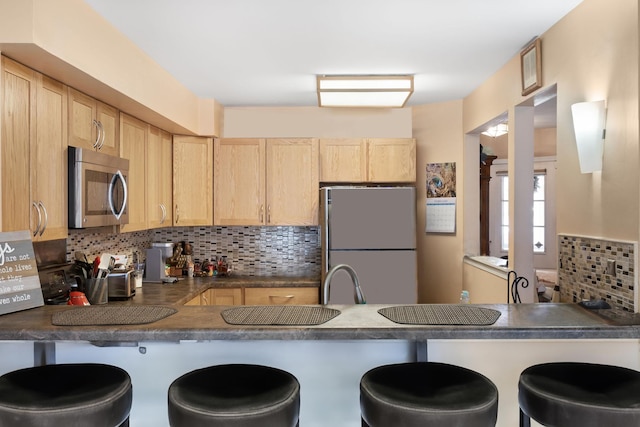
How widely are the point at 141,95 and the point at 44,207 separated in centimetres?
96

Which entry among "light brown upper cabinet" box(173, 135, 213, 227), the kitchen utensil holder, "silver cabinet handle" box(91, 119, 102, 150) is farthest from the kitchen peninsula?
"light brown upper cabinet" box(173, 135, 213, 227)

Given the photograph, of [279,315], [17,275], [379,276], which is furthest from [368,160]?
[17,275]

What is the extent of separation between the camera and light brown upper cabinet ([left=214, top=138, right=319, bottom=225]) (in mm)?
4027

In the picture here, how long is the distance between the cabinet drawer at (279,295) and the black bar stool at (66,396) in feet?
7.75

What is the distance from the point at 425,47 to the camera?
274cm

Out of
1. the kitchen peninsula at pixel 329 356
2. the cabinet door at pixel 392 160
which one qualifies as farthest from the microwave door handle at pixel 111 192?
the cabinet door at pixel 392 160

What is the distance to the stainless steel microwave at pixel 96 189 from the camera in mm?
2326

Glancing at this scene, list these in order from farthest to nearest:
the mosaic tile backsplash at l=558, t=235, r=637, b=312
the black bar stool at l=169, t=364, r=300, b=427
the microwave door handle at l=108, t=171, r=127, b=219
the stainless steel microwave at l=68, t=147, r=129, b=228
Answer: the microwave door handle at l=108, t=171, r=127, b=219 < the stainless steel microwave at l=68, t=147, r=129, b=228 < the mosaic tile backsplash at l=558, t=235, r=637, b=312 < the black bar stool at l=169, t=364, r=300, b=427

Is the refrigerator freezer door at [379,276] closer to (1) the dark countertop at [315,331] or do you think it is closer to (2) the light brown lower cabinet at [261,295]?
(2) the light brown lower cabinet at [261,295]

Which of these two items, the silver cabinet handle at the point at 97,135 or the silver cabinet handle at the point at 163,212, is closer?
the silver cabinet handle at the point at 97,135

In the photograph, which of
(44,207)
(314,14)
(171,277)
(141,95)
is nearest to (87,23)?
(141,95)

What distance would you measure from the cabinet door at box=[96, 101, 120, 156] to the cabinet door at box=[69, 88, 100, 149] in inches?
1.9

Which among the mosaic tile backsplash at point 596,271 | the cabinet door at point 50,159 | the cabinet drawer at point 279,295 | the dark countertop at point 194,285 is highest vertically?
the cabinet door at point 50,159

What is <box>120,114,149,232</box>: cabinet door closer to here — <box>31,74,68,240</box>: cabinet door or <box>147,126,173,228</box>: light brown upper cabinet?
<box>147,126,173,228</box>: light brown upper cabinet
